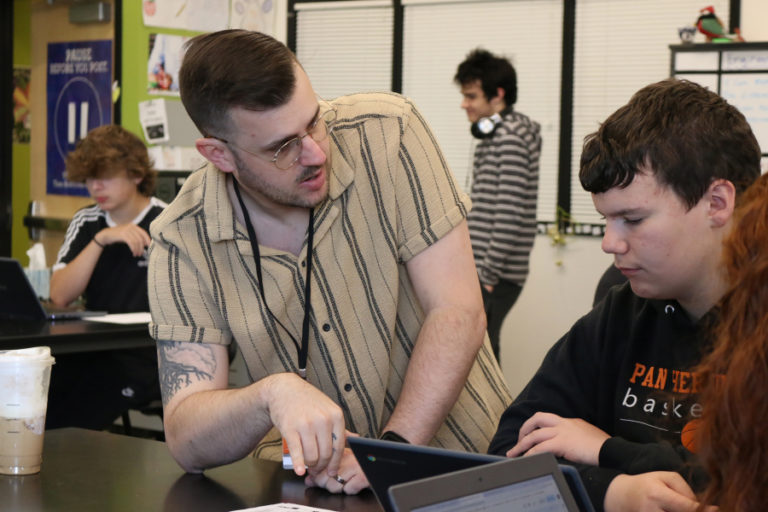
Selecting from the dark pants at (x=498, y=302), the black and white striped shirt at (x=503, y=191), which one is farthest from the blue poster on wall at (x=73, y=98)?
the dark pants at (x=498, y=302)

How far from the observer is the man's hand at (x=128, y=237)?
3790mm

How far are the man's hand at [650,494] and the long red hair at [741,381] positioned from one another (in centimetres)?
33

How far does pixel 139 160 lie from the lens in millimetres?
3922

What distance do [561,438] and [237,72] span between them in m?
0.76

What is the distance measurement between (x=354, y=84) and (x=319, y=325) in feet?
14.7

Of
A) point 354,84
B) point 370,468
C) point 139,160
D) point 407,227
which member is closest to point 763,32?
point 354,84

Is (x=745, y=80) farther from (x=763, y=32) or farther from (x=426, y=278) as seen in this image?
(x=426, y=278)

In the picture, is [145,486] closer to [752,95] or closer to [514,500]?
[514,500]

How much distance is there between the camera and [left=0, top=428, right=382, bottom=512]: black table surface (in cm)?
146

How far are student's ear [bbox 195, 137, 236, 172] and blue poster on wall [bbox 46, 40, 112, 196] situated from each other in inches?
187

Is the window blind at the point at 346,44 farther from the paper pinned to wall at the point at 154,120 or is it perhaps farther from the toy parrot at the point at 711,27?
the toy parrot at the point at 711,27

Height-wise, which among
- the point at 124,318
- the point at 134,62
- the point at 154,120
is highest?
the point at 134,62

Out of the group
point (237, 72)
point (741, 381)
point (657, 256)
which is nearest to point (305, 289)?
point (237, 72)

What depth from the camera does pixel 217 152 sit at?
→ 1.78 m
